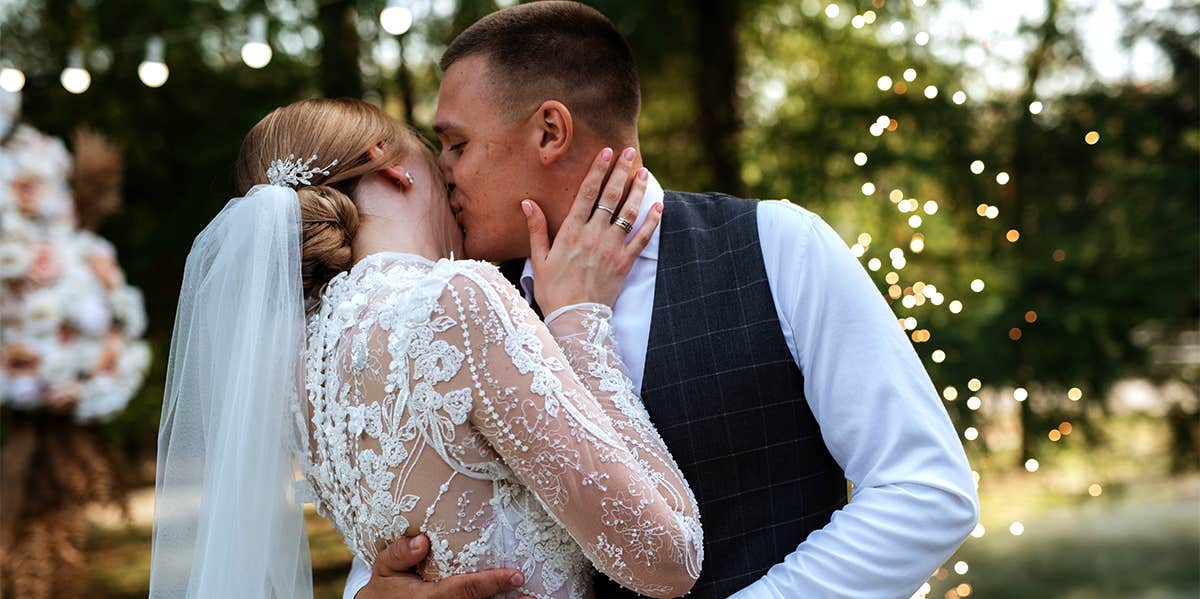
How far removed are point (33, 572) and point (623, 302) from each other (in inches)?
131

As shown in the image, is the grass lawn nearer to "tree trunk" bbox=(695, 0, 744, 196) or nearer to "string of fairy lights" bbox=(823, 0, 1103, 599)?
"string of fairy lights" bbox=(823, 0, 1103, 599)

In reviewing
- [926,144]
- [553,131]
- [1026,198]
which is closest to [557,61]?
[553,131]

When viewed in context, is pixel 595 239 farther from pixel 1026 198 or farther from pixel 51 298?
pixel 1026 198

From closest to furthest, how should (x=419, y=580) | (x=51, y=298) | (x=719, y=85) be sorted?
1. (x=419, y=580)
2. (x=51, y=298)
3. (x=719, y=85)

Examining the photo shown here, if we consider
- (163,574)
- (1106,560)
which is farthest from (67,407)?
(1106,560)

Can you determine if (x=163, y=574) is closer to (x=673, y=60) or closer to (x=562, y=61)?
(x=562, y=61)

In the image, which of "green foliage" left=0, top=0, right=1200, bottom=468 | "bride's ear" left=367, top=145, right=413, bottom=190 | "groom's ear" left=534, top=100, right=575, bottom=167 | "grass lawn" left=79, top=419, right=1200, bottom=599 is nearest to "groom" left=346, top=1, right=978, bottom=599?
"groom's ear" left=534, top=100, right=575, bottom=167

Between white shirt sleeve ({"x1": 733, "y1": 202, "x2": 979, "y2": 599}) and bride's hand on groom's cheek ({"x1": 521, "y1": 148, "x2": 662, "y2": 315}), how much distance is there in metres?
0.32

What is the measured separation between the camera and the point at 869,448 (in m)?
1.85

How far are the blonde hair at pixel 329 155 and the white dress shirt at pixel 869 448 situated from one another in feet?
2.48

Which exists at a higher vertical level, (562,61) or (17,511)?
(562,61)

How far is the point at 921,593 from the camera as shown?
10.8 ft

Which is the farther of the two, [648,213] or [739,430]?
[648,213]

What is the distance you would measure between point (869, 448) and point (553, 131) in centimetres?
81
